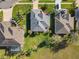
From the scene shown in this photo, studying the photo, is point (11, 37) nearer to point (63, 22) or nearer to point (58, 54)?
point (58, 54)

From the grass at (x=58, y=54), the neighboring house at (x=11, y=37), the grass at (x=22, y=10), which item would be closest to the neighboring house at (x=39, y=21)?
the grass at (x=22, y=10)

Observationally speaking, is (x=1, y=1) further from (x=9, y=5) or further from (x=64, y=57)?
(x=64, y=57)

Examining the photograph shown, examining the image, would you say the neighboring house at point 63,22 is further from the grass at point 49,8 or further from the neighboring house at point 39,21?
the neighboring house at point 39,21

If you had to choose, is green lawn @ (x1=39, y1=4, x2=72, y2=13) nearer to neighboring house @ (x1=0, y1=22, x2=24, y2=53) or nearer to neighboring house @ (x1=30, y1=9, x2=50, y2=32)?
neighboring house @ (x1=30, y1=9, x2=50, y2=32)

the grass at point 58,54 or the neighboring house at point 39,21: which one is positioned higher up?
the neighboring house at point 39,21

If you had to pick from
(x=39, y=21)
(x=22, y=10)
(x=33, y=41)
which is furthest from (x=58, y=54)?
(x=22, y=10)

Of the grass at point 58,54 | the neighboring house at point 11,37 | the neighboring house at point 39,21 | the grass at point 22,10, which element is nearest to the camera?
the neighboring house at point 11,37

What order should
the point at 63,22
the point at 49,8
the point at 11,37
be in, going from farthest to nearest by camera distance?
the point at 49,8 → the point at 63,22 → the point at 11,37
